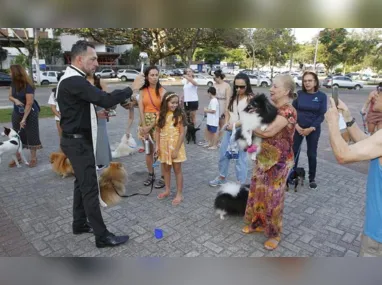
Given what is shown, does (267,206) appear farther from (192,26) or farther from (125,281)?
(192,26)

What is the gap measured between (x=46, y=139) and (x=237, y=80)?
5857 mm

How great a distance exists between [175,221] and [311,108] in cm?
268

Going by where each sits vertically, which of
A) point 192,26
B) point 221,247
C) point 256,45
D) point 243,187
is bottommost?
point 221,247

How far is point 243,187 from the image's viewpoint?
3.79 m

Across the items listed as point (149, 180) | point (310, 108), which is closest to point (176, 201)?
point (149, 180)

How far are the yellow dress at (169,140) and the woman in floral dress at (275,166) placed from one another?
126 centimetres

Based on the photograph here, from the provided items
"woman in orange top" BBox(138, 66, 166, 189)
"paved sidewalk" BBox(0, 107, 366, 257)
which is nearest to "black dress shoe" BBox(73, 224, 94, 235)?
"paved sidewalk" BBox(0, 107, 366, 257)

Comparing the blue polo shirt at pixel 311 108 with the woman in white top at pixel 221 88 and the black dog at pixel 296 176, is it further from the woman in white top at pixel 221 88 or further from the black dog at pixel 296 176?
the woman in white top at pixel 221 88

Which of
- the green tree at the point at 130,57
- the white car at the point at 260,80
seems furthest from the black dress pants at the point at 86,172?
the green tree at the point at 130,57

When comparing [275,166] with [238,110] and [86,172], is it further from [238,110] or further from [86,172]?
[86,172]

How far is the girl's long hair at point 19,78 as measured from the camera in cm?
502

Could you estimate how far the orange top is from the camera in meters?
4.34

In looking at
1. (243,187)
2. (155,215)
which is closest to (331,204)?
(243,187)

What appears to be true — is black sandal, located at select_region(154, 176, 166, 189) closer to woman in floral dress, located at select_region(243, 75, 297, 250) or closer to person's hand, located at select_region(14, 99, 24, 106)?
woman in floral dress, located at select_region(243, 75, 297, 250)
